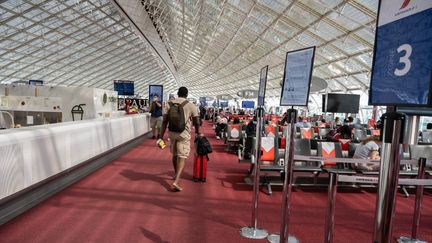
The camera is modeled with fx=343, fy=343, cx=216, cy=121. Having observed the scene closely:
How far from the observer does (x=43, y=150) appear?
493 centimetres

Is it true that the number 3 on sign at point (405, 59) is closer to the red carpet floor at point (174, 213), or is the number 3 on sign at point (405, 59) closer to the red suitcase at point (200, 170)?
the red carpet floor at point (174, 213)

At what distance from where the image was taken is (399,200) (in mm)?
6273

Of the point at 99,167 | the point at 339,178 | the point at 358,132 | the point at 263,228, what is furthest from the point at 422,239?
the point at 358,132

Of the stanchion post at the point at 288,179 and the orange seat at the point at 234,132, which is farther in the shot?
the orange seat at the point at 234,132

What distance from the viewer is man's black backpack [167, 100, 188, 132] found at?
19.1 feet

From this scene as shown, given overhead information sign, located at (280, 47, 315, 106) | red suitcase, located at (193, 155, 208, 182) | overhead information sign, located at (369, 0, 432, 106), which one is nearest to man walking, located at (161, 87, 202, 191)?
red suitcase, located at (193, 155, 208, 182)

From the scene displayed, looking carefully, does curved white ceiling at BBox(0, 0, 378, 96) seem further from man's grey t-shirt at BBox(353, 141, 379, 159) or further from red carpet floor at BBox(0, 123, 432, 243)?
red carpet floor at BBox(0, 123, 432, 243)

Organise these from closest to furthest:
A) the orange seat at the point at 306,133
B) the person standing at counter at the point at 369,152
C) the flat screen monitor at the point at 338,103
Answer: the person standing at counter at the point at 369,152, the flat screen monitor at the point at 338,103, the orange seat at the point at 306,133

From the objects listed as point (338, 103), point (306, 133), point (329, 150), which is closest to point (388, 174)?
point (329, 150)

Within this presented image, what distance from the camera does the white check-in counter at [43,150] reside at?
13.2 feet

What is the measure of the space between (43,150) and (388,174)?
468 cm

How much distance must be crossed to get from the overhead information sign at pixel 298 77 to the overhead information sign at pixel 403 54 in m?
1.75

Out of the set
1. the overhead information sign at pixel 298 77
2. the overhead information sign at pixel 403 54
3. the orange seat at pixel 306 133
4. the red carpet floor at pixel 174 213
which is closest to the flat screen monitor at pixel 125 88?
the orange seat at pixel 306 133

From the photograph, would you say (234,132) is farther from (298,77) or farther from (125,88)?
(125,88)
